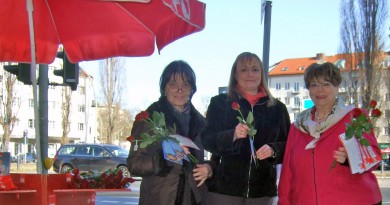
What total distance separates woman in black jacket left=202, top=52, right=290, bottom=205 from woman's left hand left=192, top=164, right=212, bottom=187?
0.51 feet

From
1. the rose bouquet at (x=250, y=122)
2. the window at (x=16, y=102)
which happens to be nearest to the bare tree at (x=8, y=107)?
the window at (x=16, y=102)

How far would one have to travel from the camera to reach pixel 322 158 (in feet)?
12.0

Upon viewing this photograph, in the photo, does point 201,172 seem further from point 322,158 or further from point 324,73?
point 324,73

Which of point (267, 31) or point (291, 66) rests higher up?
point (291, 66)

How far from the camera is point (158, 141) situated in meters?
3.67

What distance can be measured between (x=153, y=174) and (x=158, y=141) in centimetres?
27

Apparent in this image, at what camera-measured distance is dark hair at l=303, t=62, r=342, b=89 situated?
3.81 m

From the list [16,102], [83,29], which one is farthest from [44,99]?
[16,102]

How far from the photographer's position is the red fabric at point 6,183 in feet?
15.4

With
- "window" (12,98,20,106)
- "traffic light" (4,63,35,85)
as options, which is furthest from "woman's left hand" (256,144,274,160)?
"window" (12,98,20,106)

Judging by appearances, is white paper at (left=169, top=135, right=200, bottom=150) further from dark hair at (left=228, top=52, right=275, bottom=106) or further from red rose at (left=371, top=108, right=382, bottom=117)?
red rose at (left=371, top=108, right=382, bottom=117)

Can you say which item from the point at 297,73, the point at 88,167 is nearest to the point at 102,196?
the point at 88,167

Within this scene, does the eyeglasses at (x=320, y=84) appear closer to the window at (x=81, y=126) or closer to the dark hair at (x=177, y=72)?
the dark hair at (x=177, y=72)

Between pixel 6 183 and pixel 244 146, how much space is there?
7.34 ft
